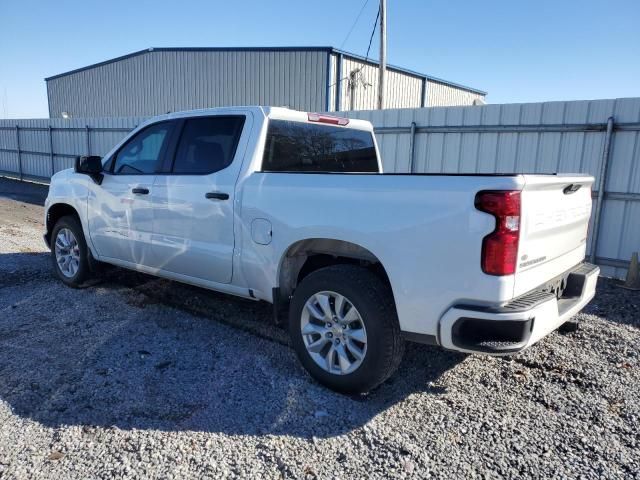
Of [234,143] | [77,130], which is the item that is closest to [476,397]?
[234,143]

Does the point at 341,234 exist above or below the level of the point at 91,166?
below

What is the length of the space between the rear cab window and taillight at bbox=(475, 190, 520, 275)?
1.95m

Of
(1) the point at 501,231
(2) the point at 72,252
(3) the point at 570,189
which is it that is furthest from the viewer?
(2) the point at 72,252

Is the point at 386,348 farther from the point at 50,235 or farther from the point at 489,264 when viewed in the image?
the point at 50,235

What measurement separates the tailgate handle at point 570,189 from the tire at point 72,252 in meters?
4.80

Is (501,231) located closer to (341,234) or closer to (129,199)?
(341,234)

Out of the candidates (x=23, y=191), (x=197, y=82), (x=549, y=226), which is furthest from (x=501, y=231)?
(x=197, y=82)

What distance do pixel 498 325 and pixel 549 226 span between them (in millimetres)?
811

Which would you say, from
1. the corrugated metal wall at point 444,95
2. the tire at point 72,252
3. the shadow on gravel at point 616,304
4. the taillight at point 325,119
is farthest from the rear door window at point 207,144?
the corrugated metal wall at point 444,95

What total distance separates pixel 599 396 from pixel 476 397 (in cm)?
86

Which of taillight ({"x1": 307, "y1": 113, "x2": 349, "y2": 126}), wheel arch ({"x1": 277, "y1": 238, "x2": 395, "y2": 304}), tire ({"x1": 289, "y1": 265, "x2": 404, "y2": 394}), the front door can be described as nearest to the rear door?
the front door

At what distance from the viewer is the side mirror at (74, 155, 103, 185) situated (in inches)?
199

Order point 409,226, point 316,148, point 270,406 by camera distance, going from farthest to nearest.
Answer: point 316,148
point 270,406
point 409,226

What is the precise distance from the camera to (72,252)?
18.8 feet
